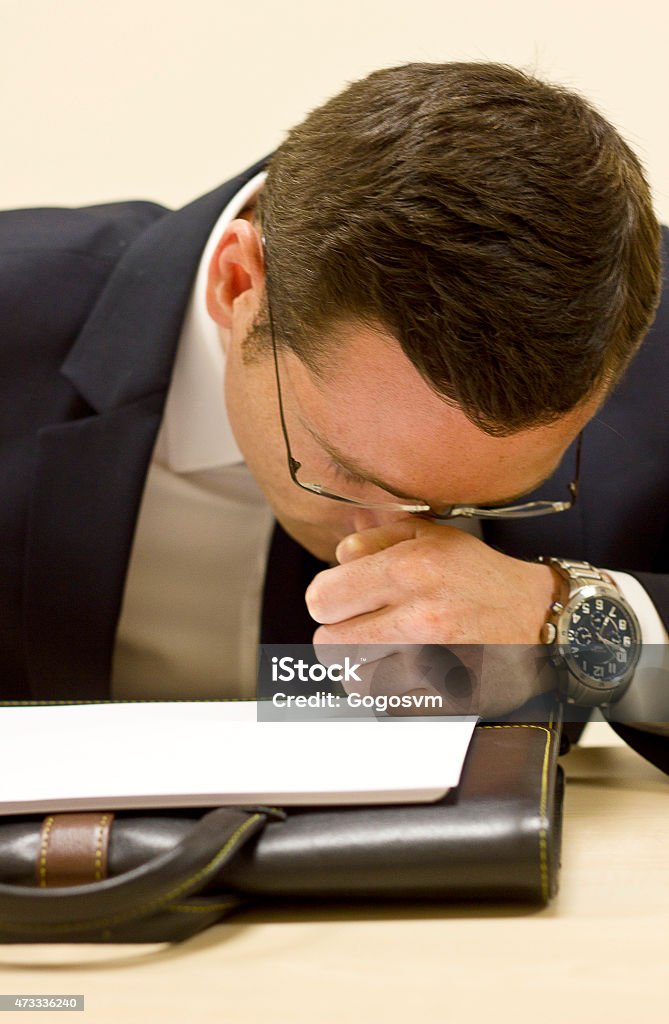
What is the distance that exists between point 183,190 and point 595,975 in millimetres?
1958

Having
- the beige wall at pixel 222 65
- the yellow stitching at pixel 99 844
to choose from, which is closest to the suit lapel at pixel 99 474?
the yellow stitching at pixel 99 844

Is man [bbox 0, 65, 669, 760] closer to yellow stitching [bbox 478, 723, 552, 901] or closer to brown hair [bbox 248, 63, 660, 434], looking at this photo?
brown hair [bbox 248, 63, 660, 434]

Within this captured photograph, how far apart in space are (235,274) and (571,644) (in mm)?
492

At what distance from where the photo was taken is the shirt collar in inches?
48.9

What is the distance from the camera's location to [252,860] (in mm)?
605

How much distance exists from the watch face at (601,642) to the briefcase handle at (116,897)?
18.1 inches

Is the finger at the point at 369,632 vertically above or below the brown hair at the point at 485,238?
→ below

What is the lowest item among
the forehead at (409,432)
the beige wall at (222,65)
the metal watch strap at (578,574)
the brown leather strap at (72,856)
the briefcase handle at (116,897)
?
the metal watch strap at (578,574)

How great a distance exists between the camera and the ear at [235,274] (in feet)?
3.46

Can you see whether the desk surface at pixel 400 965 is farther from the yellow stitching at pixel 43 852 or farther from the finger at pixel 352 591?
the finger at pixel 352 591

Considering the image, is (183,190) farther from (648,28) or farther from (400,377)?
(400,377)

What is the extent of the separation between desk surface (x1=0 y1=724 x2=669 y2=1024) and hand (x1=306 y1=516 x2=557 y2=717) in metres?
0.27

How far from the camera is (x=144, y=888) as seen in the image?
1.82 ft

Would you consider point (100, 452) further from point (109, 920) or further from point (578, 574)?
point (109, 920)
